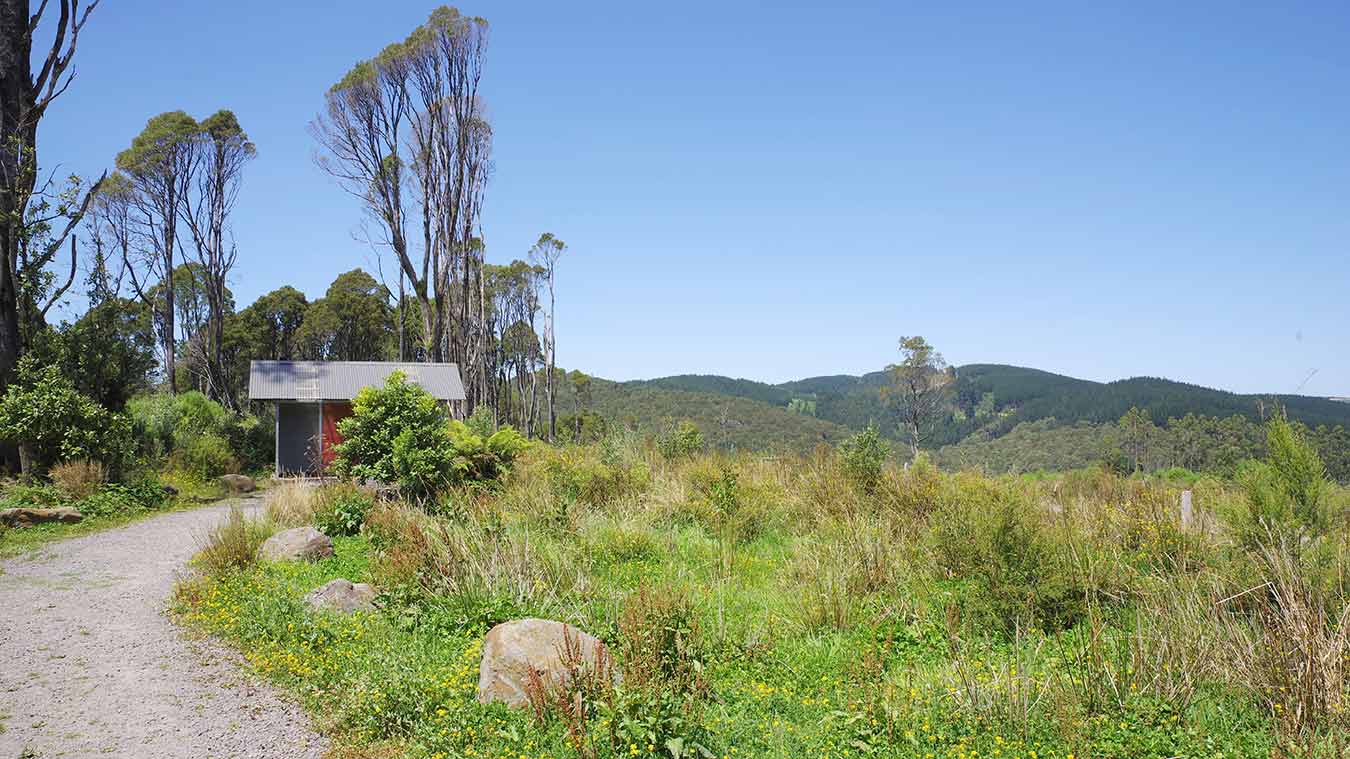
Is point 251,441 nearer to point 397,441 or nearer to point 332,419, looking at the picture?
point 332,419

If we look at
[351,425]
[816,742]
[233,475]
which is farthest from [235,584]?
[233,475]

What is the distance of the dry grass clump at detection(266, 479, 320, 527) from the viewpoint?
9430mm

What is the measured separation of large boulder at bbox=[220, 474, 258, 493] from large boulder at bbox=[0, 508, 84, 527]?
5.10m

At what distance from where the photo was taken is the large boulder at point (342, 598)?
572 centimetres

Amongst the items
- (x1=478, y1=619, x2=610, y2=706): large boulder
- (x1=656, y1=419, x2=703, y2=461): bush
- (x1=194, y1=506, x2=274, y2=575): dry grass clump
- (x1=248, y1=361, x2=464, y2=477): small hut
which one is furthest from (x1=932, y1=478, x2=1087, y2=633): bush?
(x1=248, y1=361, x2=464, y2=477): small hut

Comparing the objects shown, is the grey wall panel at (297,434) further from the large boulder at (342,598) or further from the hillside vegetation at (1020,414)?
the large boulder at (342,598)

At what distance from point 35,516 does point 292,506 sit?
11.4 feet

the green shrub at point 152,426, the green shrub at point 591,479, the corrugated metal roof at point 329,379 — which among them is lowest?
the green shrub at point 591,479

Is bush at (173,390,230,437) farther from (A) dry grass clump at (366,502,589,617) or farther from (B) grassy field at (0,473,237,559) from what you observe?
(A) dry grass clump at (366,502,589,617)

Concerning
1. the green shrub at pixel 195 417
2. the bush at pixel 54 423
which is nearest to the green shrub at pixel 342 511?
the bush at pixel 54 423

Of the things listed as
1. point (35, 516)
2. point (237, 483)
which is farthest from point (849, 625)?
point (237, 483)

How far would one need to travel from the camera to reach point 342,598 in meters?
5.85

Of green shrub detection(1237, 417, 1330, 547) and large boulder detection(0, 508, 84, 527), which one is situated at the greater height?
green shrub detection(1237, 417, 1330, 547)

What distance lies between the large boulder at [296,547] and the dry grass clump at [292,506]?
152cm
